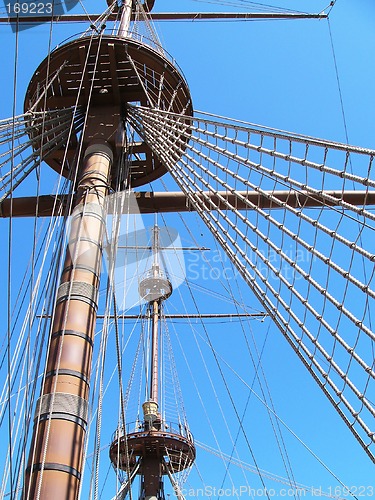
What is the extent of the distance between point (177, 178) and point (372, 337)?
3361 mm

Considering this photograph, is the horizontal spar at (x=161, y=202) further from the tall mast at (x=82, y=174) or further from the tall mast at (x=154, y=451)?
the tall mast at (x=154, y=451)

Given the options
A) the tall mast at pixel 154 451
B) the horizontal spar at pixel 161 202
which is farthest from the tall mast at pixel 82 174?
the tall mast at pixel 154 451

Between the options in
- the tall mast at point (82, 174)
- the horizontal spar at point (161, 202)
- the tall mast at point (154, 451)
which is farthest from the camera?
the tall mast at point (154, 451)

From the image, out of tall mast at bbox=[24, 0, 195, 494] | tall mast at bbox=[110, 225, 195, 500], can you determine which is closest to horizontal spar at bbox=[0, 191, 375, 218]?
tall mast at bbox=[24, 0, 195, 494]

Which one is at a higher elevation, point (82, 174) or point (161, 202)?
point (161, 202)

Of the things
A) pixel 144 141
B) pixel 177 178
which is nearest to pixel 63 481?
pixel 177 178

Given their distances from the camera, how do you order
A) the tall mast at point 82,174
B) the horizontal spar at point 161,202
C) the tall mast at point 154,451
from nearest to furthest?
the tall mast at point 82,174, the horizontal spar at point 161,202, the tall mast at point 154,451

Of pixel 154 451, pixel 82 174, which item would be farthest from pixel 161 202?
pixel 154 451

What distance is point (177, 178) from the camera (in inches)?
251

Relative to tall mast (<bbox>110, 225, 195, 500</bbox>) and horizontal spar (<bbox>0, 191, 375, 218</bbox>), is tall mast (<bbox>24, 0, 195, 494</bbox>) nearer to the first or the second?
horizontal spar (<bbox>0, 191, 375, 218</bbox>)

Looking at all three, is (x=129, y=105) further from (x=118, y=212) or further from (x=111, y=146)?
(x=118, y=212)

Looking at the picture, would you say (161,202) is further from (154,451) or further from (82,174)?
(154,451)

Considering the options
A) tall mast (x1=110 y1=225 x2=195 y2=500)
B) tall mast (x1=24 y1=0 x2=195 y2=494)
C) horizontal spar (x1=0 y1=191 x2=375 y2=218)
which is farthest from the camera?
tall mast (x1=110 y1=225 x2=195 y2=500)

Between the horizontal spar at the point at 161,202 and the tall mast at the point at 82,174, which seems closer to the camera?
the tall mast at the point at 82,174
